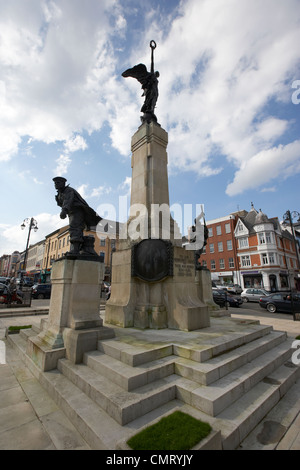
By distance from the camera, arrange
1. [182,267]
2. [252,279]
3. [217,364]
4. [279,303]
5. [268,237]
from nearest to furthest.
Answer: [217,364] → [182,267] → [279,303] → [268,237] → [252,279]

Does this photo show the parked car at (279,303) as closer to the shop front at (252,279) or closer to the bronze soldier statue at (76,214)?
the bronze soldier statue at (76,214)

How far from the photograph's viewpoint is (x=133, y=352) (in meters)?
3.84

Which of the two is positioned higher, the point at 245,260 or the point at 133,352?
the point at 245,260

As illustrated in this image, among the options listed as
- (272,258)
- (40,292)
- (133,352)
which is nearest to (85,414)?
(133,352)

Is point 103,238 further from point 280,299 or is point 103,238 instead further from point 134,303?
point 134,303

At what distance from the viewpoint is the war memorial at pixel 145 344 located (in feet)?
9.33

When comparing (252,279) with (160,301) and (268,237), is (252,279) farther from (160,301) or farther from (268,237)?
(160,301)

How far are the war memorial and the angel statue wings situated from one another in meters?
0.40

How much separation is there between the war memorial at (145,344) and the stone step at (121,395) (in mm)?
15

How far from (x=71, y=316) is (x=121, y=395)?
247 cm

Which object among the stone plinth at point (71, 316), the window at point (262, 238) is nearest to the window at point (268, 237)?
the window at point (262, 238)

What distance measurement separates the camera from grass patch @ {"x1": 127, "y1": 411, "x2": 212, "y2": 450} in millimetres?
2125
